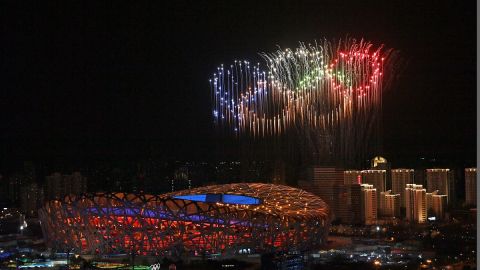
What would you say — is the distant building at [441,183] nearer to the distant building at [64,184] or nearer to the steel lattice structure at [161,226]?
the steel lattice structure at [161,226]

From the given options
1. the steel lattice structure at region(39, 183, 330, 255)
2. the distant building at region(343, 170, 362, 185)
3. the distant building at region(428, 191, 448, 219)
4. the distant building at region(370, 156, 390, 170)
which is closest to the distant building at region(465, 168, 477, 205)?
the distant building at region(428, 191, 448, 219)

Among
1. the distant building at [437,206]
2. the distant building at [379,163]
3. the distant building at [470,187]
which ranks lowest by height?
the distant building at [437,206]

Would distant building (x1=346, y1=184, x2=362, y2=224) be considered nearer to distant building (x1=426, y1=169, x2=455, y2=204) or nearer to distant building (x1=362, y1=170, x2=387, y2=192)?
distant building (x1=362, y1=170, x2=387, y2=192)

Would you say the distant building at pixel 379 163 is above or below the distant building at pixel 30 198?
above

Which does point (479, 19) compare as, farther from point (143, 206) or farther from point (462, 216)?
point (462, 216)

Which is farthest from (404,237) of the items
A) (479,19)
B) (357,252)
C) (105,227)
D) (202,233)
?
(479,19)

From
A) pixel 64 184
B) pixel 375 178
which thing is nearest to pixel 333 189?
pixel 375 178

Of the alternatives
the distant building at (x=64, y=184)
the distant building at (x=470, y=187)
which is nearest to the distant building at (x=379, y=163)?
the distant building at (x=470, y=187)

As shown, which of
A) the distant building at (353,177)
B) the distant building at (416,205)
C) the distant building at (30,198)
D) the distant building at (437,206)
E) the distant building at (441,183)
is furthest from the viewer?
the distant building at (441,183)
